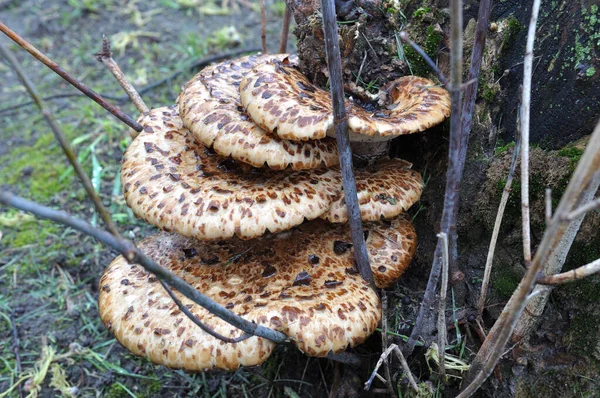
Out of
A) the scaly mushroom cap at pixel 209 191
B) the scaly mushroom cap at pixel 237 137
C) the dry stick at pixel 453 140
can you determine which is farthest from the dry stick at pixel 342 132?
the dry stick at pixel 453 140

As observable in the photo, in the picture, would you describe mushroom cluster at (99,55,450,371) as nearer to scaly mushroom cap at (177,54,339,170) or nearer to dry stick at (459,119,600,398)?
scaly mushroom cap at (177,54,339,170)

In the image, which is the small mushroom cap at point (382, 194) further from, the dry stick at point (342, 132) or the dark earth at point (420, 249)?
the dark earth at point (420, 249)

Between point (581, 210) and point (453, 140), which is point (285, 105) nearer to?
point (453, 140)

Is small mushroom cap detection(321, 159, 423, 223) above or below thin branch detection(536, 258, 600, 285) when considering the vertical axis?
below

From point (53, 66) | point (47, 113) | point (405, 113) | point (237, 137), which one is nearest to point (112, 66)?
point (53, 66)

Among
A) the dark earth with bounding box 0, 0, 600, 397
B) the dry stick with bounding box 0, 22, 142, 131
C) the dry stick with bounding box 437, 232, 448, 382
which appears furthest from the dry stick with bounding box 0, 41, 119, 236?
the dry stick with bounding box 0, 22, 142, 131

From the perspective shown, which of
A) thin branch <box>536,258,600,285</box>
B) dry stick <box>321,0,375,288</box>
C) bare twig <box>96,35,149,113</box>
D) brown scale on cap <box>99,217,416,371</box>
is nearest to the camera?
thin branch <box>536,258,600,285</box>
